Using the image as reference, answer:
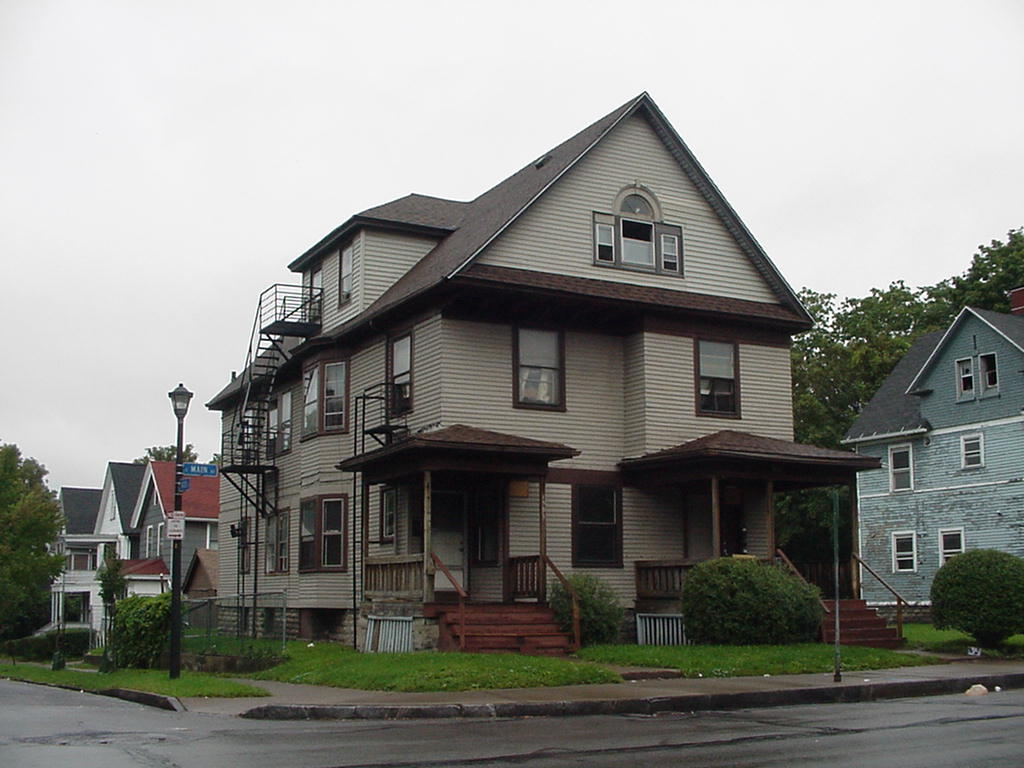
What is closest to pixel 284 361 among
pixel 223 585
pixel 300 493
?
pixel 300 493

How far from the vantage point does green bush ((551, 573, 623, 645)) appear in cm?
2383

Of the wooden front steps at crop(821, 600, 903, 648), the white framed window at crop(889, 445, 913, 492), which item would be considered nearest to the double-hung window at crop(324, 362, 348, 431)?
the wooden front steps at crop(821, 600, 903, 648)

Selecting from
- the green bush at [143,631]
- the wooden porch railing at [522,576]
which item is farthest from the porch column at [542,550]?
the green bush at [143,631]

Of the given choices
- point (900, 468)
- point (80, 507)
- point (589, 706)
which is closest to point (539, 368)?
point (589, 706)

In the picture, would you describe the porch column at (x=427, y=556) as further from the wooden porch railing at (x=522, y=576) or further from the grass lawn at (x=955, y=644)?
the grass lawn at (x=955, y=644)

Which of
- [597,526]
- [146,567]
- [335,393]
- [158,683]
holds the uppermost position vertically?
[335,393]

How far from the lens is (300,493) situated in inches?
1219

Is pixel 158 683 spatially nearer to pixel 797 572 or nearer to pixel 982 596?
pixel 797 572

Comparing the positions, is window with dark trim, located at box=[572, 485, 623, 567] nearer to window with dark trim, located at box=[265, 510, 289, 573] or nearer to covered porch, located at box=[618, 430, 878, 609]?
covered porch, located at box=[618, 430, 878, 609]

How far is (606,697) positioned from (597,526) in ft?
34.2

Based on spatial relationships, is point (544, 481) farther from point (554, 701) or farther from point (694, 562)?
point (554, 701)

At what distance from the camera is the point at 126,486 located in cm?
6656

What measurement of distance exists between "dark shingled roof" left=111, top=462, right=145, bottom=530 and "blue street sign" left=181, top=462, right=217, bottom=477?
146 feet

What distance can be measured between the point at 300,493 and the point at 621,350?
29.8ft
